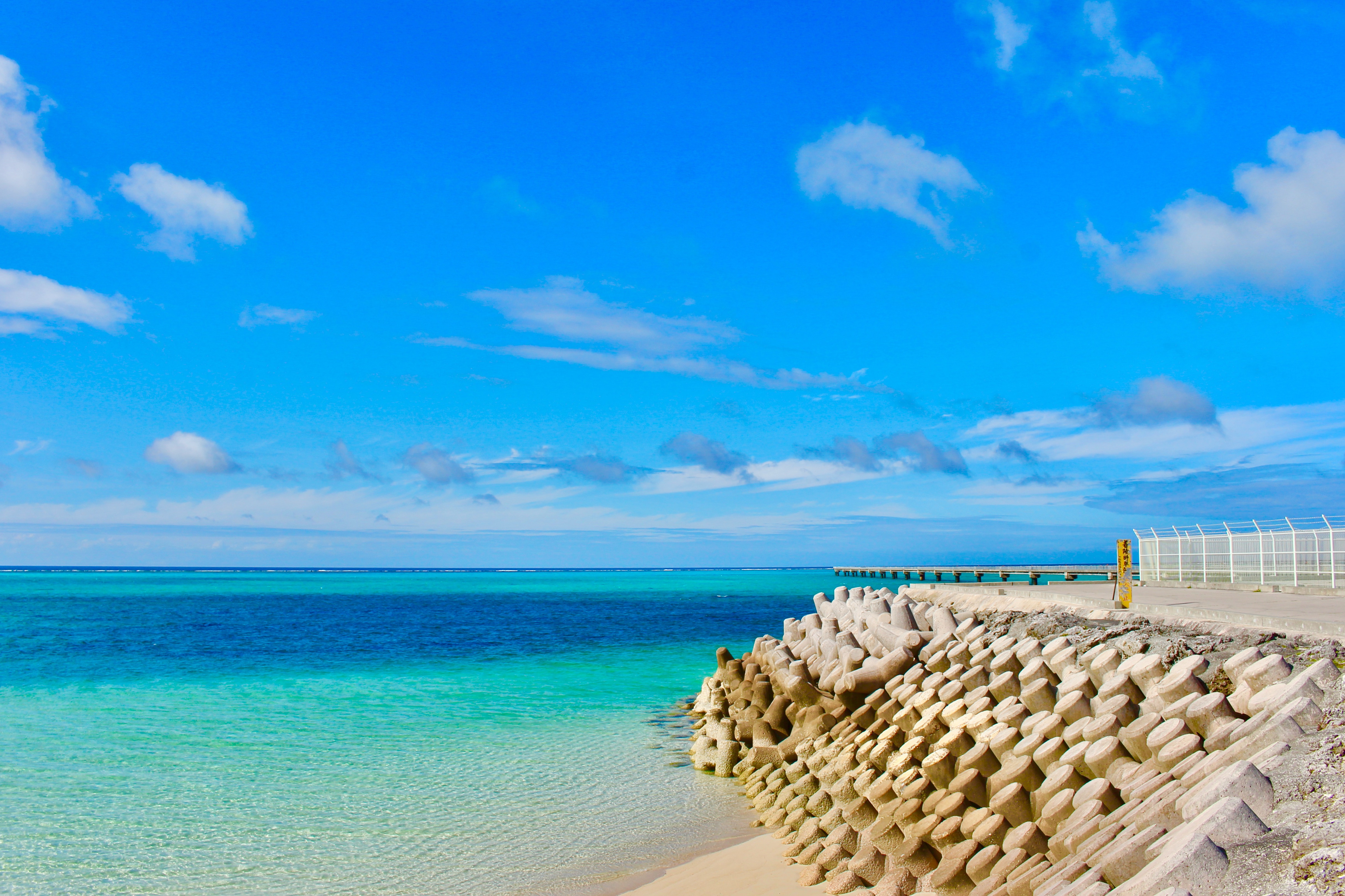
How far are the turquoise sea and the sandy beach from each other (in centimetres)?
51

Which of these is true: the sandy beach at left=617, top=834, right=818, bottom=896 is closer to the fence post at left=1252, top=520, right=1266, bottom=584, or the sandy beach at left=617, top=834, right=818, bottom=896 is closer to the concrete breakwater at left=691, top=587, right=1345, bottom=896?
the concrete breakwater at left=691, top=587, right=1345, bottom=896

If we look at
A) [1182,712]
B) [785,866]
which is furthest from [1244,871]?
[785,866]

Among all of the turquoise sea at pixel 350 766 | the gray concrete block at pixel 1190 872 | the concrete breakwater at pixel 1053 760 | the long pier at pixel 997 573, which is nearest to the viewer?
the gray concrete block at pixel 1190 872

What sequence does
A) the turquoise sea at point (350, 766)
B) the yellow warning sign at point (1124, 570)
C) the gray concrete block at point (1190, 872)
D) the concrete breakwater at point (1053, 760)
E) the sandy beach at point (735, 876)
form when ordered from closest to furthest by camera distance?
the gray concrete block at point (1190, 872) → the concrete breakwater at point (1053, 760) → the sandy beach at point (735, 876) → the turquoise sea at point (350, 766) → the yellow warning sign at point (1124, 570)

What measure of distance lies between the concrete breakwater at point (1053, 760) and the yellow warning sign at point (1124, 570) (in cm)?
Answer: 223

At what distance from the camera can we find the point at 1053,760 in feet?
19.8

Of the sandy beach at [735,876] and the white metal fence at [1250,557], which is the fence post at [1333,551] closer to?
the white metal fence at [1250,557]

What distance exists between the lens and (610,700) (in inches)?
723

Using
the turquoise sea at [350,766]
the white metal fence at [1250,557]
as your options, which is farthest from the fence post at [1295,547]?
the turquoise sea at [350,766]

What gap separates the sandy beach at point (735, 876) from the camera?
7.36 meters

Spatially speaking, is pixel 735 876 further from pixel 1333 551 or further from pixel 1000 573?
pixel 1000 573

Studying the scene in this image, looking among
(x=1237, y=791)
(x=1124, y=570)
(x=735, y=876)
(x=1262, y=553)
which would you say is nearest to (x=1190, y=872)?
(x=1237, y=791)

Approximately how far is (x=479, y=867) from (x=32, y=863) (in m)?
4.58

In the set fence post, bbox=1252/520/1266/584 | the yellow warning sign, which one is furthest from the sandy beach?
fence post, bbox=1252/520/1266/584
